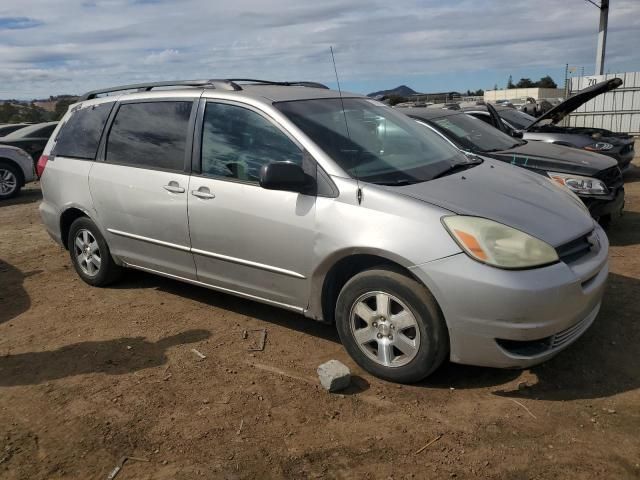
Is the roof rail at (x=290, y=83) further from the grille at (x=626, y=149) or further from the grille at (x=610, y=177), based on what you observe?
the grille at (x=626, y=149)

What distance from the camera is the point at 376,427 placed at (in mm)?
3088

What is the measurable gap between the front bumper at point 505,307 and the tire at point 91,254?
3.25 metres

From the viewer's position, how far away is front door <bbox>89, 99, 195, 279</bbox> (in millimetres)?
4418

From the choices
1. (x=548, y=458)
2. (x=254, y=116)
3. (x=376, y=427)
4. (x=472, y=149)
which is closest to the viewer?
(x=548, y=458)

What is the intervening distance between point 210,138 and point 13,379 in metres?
2.17

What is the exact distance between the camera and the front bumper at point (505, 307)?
3.04 metres

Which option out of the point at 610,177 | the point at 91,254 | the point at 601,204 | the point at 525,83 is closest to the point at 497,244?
the point at 601,204

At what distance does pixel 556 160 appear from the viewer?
6641 mm

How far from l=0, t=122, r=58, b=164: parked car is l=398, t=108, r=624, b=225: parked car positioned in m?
10.6

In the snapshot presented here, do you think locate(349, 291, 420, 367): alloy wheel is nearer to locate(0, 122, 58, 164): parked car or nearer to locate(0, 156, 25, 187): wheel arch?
locate(0, 156, 25, 187): wheel arch

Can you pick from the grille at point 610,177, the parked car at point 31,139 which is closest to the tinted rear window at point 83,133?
the grille at point 610,177

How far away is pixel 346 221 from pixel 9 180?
1126 cm

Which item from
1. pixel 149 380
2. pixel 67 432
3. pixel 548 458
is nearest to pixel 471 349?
pixel 548 458

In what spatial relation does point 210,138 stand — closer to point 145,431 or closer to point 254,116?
point 254,116
